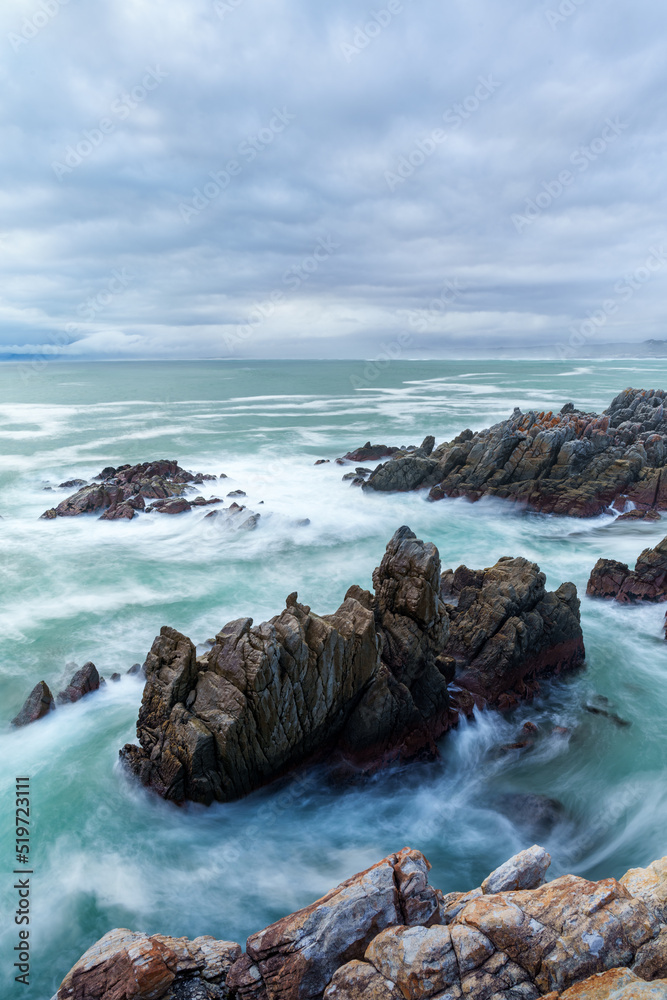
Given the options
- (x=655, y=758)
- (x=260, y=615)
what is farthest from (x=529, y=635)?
(x=260, y=615)

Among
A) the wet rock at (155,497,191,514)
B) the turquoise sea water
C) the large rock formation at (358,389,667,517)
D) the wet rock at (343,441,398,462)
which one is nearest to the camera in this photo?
the turquoise sea water

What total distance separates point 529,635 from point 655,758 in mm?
4025

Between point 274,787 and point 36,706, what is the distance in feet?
23.7

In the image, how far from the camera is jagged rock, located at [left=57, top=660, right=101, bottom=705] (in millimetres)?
15234

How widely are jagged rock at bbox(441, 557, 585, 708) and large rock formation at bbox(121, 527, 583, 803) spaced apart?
0.05 m

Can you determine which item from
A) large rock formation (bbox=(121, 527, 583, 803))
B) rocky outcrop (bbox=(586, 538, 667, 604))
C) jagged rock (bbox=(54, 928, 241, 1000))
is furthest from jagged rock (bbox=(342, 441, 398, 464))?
jagged rock (bbox=(54, 928, 241, 1000))

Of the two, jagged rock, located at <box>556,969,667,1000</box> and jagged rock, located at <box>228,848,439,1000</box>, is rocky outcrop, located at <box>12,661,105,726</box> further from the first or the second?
jagged rock, located at <box>556,969,667,1000</box>

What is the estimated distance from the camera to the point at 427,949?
609 centimetres

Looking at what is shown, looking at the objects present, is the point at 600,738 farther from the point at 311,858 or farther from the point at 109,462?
the point at 109,462

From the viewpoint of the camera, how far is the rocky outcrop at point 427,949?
5699 millimetres

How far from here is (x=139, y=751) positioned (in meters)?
12.4

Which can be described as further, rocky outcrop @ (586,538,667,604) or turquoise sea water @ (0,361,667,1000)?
rocky outcrop @ (586,538,667,604)

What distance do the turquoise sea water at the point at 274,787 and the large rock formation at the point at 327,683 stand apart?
2.32 feet

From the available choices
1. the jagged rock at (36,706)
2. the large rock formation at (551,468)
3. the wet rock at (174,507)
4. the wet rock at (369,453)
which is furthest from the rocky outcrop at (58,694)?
the wet rock at (369,453)
